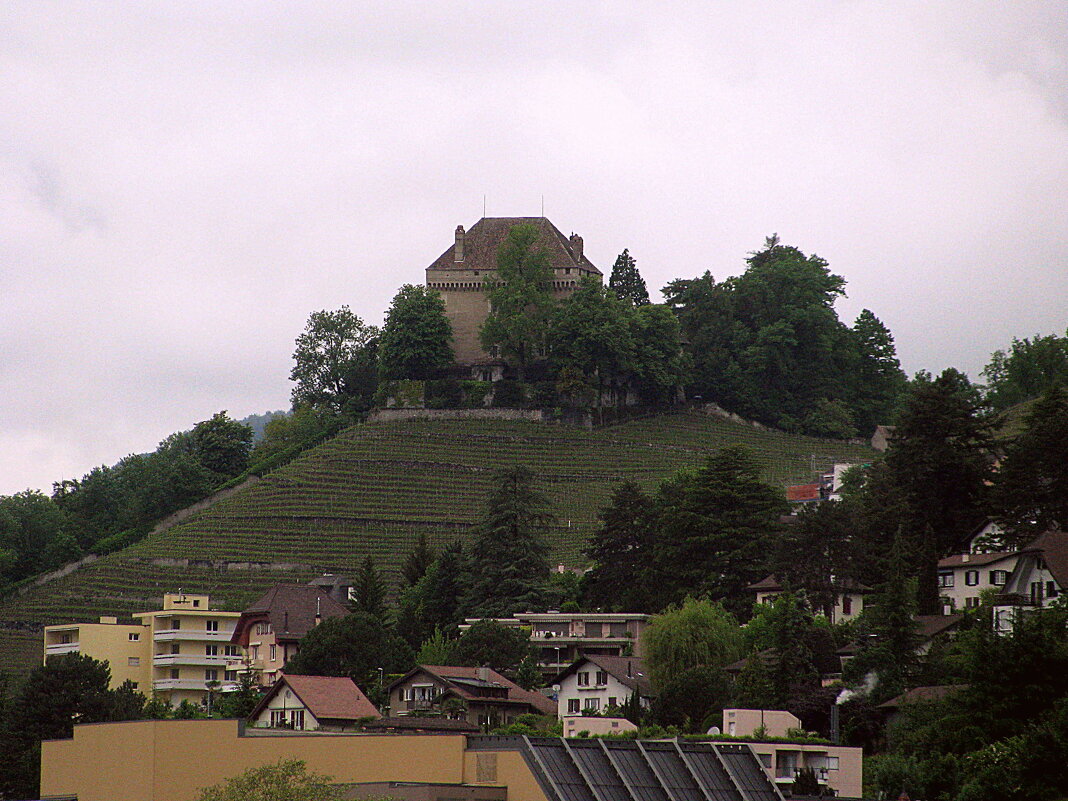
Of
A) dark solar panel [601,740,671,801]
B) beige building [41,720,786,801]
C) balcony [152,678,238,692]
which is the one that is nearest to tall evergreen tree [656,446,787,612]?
balcony [152,678,238,692]

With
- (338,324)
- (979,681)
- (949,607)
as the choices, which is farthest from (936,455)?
(338,324)

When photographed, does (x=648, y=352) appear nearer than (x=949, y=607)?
No

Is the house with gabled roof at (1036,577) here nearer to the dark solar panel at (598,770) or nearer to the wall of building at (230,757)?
the dark solar panel at (598,770)

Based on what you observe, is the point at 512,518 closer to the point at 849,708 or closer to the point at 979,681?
the point at 849,708

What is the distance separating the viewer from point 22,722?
71.8 m

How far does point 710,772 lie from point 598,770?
373cm

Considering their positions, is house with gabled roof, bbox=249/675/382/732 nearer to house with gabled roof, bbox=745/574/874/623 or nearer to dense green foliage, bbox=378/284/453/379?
house with gabled roof, bbox=745/574/874/623

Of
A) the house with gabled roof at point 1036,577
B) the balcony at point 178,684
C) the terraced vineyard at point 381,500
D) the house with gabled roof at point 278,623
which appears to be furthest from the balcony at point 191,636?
the house with gabled roof at point 1036,577

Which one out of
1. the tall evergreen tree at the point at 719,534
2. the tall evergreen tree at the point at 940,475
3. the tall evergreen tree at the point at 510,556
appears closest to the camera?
the tall evergreen tree at the point at 940,475

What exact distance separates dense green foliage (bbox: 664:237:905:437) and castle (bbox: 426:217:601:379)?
9.15m

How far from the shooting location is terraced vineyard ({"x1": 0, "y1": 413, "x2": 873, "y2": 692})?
108 meters

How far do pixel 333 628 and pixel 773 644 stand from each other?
18856 millimetres

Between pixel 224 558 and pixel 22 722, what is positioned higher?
pixel 224 558

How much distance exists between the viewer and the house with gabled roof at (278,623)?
88.6 m
